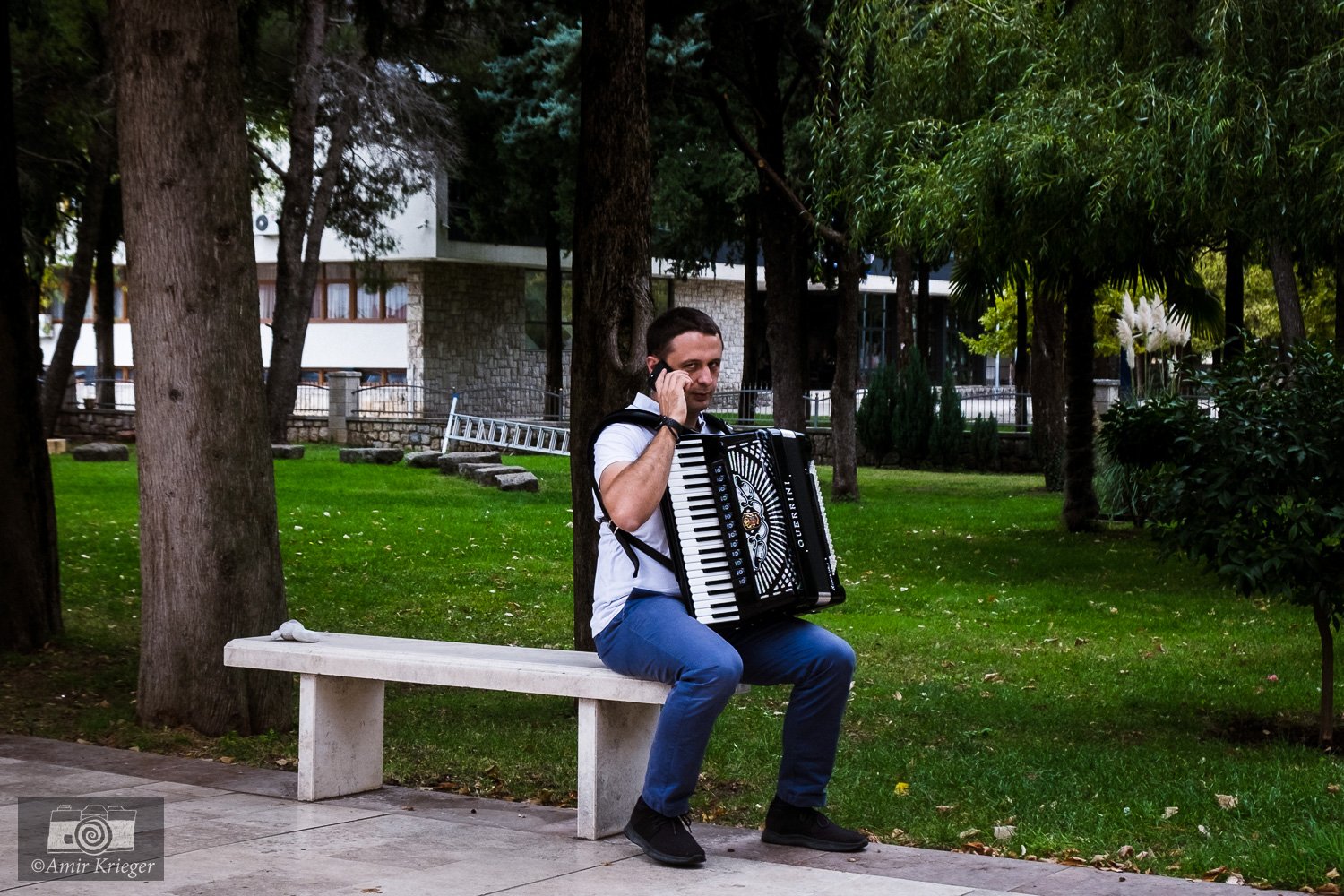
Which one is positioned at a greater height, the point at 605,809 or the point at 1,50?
the point at 1,50

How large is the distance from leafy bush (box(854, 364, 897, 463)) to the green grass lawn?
12870 millimetres

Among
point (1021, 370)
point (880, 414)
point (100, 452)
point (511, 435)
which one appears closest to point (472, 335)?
point (511, 435)

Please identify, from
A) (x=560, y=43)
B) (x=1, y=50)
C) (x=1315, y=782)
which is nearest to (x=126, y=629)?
(x=1, y=50)

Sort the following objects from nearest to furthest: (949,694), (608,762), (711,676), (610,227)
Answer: (711,676), (608,762), (610,227), (949,694)

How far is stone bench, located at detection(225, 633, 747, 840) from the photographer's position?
560 cm

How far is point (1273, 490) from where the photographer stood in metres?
7.28

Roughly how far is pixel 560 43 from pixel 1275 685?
20.0 m

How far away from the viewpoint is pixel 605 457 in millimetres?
5320

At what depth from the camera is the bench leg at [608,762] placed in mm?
5605

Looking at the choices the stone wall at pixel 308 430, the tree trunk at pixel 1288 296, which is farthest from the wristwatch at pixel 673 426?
the stone wall at pixel 308 430

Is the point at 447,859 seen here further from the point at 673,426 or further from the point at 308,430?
the point at 308,430

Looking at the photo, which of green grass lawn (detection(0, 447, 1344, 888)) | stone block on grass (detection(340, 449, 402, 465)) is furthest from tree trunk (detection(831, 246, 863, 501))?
stone block on grass (detection(340, 449, 402, 465))

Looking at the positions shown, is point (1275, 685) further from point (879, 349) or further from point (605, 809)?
point (879, 349)

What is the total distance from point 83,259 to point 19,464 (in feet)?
56.2
